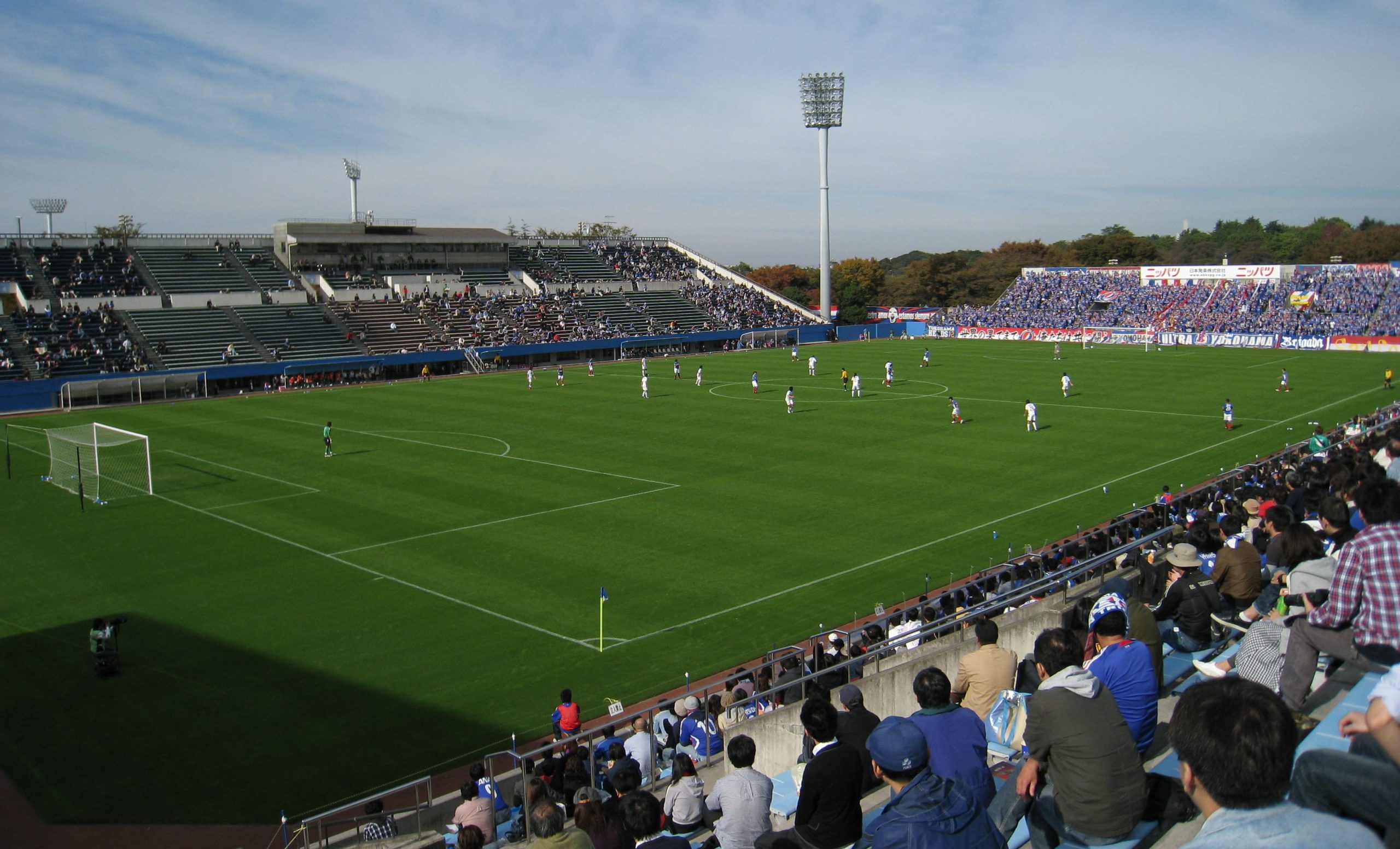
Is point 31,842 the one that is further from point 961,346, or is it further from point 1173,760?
point 961,346

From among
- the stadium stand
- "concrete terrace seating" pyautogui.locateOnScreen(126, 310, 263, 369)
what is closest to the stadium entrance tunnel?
"concrete terrace seating" pyautogui.locateOnScreen(126, 310, 263, 369)

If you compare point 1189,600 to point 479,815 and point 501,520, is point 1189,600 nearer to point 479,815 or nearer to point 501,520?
point 479,815

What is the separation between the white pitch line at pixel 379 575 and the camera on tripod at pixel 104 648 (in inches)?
227

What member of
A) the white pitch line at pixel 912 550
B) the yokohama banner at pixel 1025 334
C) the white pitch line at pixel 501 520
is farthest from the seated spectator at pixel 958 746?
the yokohama banner at pixel 1025 334

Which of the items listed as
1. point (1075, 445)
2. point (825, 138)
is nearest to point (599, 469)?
point (1075, 445)

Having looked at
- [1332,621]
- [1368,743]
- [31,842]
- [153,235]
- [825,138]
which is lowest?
[31,842]

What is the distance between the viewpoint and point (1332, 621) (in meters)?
6.70

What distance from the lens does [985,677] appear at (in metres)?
8.34

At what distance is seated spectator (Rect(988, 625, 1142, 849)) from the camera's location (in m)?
5.52

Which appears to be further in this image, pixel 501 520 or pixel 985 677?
pixel 501 520

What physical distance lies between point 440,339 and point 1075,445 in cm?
5003

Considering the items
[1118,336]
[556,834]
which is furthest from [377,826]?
[1118,336]

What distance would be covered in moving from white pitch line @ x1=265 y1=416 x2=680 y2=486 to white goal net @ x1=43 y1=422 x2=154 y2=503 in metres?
7.81

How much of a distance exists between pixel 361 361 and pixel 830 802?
6333 centimetres
